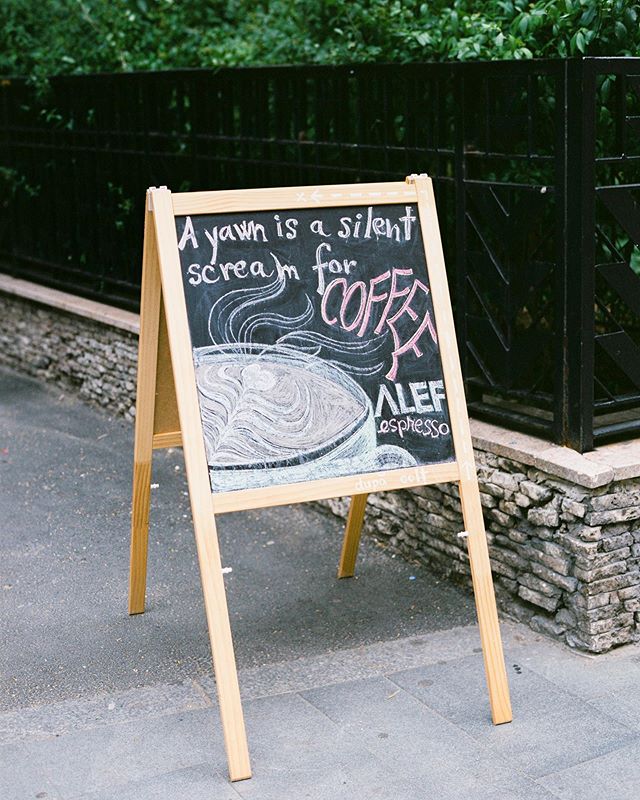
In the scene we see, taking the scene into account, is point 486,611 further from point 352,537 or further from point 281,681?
point 352,537

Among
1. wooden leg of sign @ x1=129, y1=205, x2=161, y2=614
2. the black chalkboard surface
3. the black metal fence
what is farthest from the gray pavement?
the black metal fence

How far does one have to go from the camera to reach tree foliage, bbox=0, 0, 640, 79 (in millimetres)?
5461

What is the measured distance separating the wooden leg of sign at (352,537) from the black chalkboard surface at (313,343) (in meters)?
0.95

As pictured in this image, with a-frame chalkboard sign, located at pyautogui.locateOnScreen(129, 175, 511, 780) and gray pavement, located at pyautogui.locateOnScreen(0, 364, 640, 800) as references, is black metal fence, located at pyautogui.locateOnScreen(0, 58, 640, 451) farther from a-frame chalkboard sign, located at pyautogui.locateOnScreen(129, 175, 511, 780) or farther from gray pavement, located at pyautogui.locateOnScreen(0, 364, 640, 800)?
gray pavement, located at pyautogui.locateOnScreen(0, 364, 640, 800)

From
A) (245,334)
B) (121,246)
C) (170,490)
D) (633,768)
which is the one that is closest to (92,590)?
(170,490)

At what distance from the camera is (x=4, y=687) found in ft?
15.0

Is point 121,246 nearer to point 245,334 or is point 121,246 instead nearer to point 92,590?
point 92,590

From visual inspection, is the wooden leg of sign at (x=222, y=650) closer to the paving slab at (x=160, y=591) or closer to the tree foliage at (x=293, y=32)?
the paving slab at (x=160, y=591)

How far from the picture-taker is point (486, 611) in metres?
4.26

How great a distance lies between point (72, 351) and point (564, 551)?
5.27 metres

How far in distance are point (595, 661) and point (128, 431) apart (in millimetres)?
4286

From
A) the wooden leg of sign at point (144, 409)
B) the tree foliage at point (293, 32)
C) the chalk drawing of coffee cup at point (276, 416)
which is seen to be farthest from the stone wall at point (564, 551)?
the tree foliage at point (293, 32)

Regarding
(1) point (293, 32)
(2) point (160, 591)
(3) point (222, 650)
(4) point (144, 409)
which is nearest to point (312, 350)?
(4) point (144, 409)

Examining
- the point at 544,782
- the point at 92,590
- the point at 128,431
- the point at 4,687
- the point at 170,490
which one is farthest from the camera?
the point at 128,431
